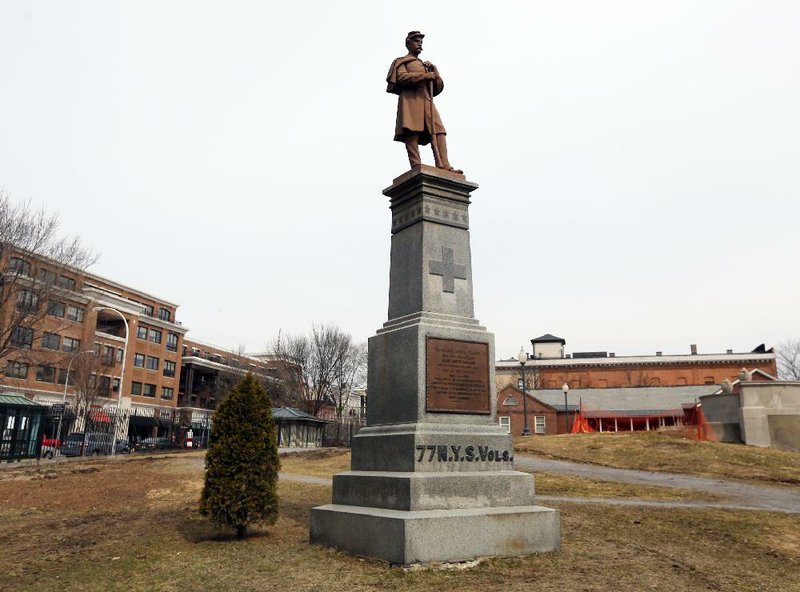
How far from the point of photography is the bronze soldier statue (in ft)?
31.8

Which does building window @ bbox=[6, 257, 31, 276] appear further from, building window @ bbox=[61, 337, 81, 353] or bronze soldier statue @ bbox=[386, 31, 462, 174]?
building window @ bbox=[61, 337, 81, 353]

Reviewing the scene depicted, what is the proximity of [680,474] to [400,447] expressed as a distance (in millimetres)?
12898

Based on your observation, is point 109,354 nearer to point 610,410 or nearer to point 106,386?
point 106,386

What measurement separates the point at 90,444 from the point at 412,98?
3203 cm

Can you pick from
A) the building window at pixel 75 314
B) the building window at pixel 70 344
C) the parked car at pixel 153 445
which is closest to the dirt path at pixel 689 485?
the parked car at pixel 153 445

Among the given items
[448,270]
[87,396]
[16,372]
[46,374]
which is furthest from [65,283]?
[448,270]

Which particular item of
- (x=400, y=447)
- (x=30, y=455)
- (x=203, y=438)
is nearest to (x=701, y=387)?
(x=203, y=438)

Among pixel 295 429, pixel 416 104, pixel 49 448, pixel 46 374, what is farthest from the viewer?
pixel 46 374

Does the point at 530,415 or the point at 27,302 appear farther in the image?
the point at 530,415

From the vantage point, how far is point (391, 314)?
903 centimetres

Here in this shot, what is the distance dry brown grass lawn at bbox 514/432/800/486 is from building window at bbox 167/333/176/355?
5947cm

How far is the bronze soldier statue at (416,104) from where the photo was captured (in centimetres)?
969

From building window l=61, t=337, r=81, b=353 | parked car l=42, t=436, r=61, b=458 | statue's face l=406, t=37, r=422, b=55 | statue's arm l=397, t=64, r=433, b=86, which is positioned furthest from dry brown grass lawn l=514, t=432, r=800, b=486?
building window l=61, t=337, r=81, b=353

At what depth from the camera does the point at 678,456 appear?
63.7 feet
